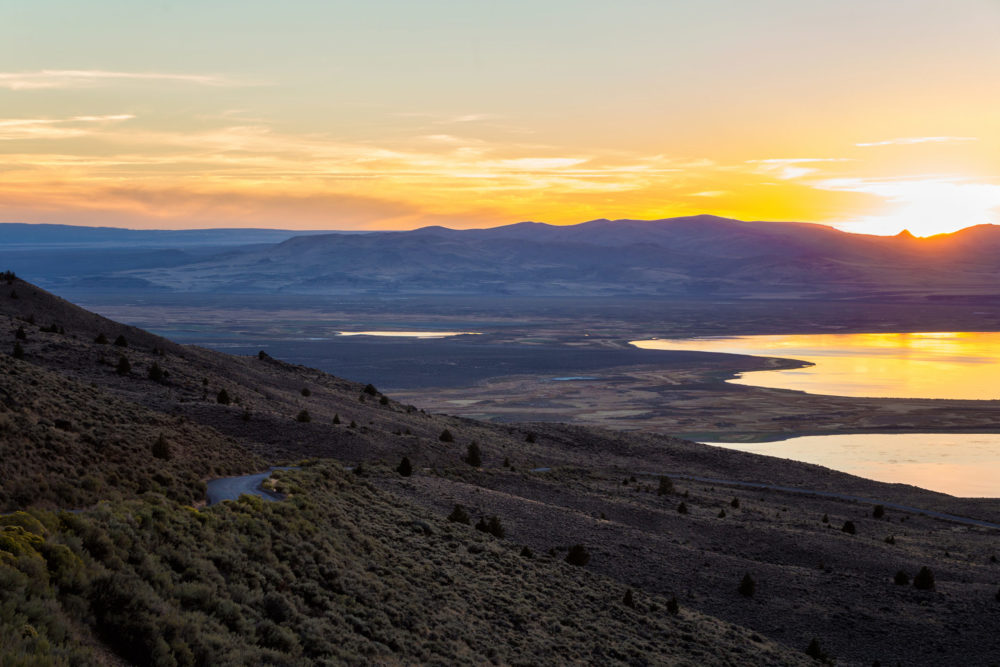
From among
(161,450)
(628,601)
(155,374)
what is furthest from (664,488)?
(155,374)

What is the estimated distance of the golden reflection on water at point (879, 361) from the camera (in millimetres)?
86000

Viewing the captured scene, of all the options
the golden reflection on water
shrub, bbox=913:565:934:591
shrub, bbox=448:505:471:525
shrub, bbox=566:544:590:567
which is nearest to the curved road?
shrub, bbox=448:505:471:525

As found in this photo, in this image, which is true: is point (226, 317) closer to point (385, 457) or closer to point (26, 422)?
point (385, 457)

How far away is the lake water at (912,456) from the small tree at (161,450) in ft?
134

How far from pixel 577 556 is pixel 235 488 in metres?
9.08

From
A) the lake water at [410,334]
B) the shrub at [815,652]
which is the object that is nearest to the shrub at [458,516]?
the shrub at [815,652]

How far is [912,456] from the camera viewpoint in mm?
57938

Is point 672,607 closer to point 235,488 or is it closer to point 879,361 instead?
point 235,488

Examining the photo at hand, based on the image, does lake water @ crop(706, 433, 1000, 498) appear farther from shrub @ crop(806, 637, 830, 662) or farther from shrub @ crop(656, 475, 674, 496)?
shrub @ crop(806, 637, 830, 662)

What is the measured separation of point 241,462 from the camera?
25.9 metres

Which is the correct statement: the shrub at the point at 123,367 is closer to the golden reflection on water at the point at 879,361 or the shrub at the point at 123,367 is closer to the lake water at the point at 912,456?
the lake water at the point at 912,456

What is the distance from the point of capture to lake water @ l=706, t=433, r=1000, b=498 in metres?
50.8

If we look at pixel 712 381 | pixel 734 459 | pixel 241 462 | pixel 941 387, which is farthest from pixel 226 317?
pixel 241 462

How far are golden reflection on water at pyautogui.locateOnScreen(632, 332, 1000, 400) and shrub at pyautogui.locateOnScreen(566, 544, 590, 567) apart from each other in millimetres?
64264
